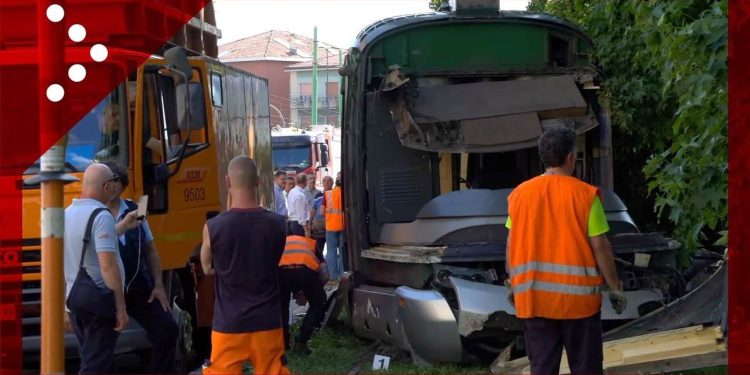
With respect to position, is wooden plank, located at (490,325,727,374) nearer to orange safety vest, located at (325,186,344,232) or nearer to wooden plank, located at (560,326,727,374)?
wooden plank, located at (560,326,727,374)

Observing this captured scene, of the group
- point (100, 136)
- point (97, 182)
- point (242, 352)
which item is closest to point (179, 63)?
point (100, 136)

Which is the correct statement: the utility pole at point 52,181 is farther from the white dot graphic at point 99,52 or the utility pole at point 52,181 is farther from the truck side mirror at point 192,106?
the truck side mirror at point 192,106

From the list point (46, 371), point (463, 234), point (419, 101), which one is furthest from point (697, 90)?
point (46, 371)

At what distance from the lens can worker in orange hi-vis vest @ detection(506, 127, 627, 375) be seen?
17.7ft

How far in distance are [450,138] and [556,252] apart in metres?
3.91

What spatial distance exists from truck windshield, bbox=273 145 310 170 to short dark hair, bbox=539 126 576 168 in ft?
68.3

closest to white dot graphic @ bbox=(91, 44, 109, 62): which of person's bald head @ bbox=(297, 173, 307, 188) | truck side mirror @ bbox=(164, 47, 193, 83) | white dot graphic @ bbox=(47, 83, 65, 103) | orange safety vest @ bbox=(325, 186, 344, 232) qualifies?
white dot graphic @ bbox=(47, 83, 65, 103)

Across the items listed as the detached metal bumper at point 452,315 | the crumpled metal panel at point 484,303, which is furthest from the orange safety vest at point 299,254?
the crumpled metal panel at point 484,303

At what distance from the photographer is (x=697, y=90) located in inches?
249

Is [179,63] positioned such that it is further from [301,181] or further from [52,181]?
[301,181]

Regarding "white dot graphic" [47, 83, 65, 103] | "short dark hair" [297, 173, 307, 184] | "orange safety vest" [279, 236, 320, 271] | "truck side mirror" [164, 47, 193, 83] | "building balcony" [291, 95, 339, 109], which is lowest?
"orange safety vest" [279, 236, 320, 271]

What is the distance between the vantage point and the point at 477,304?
777cm

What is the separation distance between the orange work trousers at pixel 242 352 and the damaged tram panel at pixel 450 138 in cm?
283

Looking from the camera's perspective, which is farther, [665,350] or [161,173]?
[161,173]
